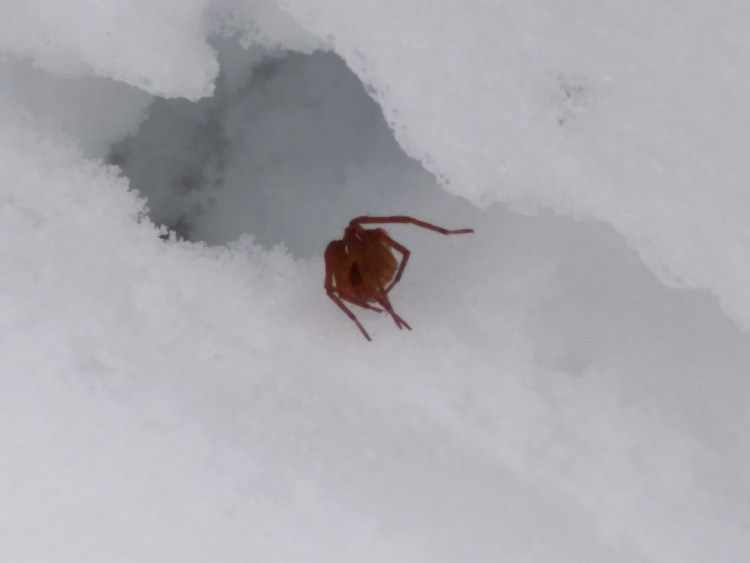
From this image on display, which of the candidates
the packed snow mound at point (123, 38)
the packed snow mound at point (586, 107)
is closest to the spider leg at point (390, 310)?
the packed snow mound at point (586, 107)

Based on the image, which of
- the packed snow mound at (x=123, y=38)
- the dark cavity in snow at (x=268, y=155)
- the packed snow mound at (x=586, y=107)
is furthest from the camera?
the dark cavity in snow at (x=268, y=155)

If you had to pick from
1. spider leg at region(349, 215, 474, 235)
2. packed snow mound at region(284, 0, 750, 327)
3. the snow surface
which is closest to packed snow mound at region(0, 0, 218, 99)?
the snow surface

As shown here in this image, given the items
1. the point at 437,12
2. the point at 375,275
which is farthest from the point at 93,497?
the point at 437,12

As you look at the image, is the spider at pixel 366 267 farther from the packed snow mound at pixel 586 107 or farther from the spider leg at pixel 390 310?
the packed snow mound at pixel 586 107

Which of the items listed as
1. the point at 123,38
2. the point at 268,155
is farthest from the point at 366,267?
the point at 123,38

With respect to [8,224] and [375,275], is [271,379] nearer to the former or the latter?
[375,275]

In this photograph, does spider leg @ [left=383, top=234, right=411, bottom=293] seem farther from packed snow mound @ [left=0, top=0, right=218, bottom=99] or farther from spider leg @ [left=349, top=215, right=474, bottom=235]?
packed snow mound @ [left=0, top=0, right=218, bottom=99]

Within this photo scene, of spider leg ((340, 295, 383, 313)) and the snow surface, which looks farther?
spider leg ((340, 295, 383, 313))

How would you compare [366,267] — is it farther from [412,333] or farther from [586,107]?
[586,107]

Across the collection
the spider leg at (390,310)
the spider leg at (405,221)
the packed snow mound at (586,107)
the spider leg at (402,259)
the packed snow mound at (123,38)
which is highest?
the packed snow mound at (586,107)
